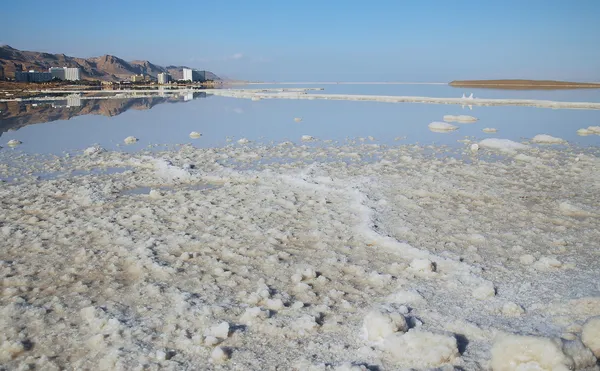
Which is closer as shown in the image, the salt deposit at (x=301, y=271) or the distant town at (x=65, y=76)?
the salt deposit at (x=301, y=271)

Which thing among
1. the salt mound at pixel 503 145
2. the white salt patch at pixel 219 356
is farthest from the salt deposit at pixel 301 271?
the salt mound at pixel 503 145

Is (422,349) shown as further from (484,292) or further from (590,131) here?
(590,131)

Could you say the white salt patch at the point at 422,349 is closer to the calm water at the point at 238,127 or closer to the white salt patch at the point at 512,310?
the white salt patch at the point at 512,310

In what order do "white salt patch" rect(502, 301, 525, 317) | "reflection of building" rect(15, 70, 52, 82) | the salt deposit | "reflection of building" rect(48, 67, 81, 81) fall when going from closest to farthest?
the salt deposit → "white salt patch" rect(502, 301, 525, 317) → "reflection of building" rect(15, 70, 52, 82) → "reflection of building" rect(48, 67, 81, 81)

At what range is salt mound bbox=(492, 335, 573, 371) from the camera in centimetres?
172

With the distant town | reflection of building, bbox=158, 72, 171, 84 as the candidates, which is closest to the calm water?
the distant town

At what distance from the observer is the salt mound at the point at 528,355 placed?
172 centimetres

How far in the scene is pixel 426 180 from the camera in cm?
555

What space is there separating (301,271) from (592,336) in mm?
1683

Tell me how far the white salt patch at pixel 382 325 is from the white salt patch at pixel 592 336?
795 millimetres

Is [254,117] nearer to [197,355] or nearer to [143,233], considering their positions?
[143,233]

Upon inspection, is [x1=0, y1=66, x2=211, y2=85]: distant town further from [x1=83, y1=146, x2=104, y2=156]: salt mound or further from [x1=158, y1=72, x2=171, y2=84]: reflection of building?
[x1=83, y1=146, x2=104, y2=156]: salt mound

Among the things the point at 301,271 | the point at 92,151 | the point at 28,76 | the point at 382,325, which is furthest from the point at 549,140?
the point at 28,76

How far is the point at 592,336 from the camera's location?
192 centimetres
